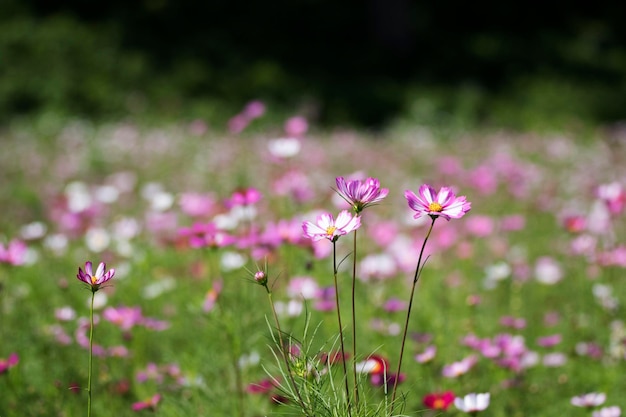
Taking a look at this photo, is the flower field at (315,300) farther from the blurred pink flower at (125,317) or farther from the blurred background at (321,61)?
the blurred background at (321,61)

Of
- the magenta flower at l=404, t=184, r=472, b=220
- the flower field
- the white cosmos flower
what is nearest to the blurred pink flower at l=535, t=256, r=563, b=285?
the flower field

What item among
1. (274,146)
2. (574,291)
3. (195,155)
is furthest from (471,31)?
(274,146)

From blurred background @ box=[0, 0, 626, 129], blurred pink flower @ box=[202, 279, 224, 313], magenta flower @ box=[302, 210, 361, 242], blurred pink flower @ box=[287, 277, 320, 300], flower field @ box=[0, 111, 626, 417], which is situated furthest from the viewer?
blurred background @ box=[0, 0, 626, 129]

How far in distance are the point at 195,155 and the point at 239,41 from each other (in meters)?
6.35

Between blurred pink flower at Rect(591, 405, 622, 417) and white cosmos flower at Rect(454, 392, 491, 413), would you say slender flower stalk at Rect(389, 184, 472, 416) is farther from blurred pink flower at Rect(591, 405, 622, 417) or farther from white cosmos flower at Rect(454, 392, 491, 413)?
blurred pink flower at Rect(591, 405, 622, 417)

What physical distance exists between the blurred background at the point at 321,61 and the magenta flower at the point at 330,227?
25.9 feet

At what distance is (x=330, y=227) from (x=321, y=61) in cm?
1168

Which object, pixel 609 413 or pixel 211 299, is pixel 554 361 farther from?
pixel 211 299

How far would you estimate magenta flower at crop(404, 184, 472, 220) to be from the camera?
1275 mm

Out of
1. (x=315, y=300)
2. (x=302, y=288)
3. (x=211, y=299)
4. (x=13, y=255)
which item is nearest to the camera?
(x=13, y=255)

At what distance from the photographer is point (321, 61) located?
41.7 feet

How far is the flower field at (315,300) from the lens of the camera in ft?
5.74

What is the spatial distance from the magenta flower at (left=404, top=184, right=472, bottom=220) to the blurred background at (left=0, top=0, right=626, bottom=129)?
25.8ft

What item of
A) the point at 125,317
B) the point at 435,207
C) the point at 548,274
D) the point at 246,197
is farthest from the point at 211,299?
A: the point at 548,274
